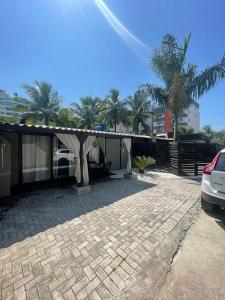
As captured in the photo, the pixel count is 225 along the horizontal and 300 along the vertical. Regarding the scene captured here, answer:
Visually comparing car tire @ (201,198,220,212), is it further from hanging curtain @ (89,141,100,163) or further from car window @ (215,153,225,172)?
hanging curtain @ (89,141,100,163)

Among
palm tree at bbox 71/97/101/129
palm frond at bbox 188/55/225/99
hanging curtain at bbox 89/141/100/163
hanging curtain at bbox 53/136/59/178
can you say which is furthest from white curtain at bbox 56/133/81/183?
palm tree at bbox 71/97/101/129

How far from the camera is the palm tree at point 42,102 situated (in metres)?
20.0

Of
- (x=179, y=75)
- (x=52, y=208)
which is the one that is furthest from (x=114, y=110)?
(x=52, y=208)

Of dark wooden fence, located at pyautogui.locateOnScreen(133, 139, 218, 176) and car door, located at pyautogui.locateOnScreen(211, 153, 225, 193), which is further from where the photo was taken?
dark wooden fence, located at pyautogui.locateOnScreen(133, 139, 218, 176)

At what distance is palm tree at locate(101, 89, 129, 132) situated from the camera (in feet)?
70.4

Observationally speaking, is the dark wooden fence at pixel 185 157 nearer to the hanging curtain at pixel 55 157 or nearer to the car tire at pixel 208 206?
the car tire at pixel 208 206

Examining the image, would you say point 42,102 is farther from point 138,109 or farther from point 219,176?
point 219,176

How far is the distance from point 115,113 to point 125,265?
20.0 metres

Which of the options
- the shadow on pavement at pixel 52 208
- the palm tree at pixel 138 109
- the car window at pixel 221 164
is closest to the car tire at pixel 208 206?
the car window at pixel 221 164

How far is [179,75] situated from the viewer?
36.9 feet

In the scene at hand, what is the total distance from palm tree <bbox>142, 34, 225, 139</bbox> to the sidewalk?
9199mm

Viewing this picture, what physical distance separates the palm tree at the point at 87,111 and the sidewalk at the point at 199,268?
19.9 metres

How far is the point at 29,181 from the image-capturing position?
6.81 m

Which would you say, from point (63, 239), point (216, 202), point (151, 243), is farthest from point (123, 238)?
point (216, 202)
